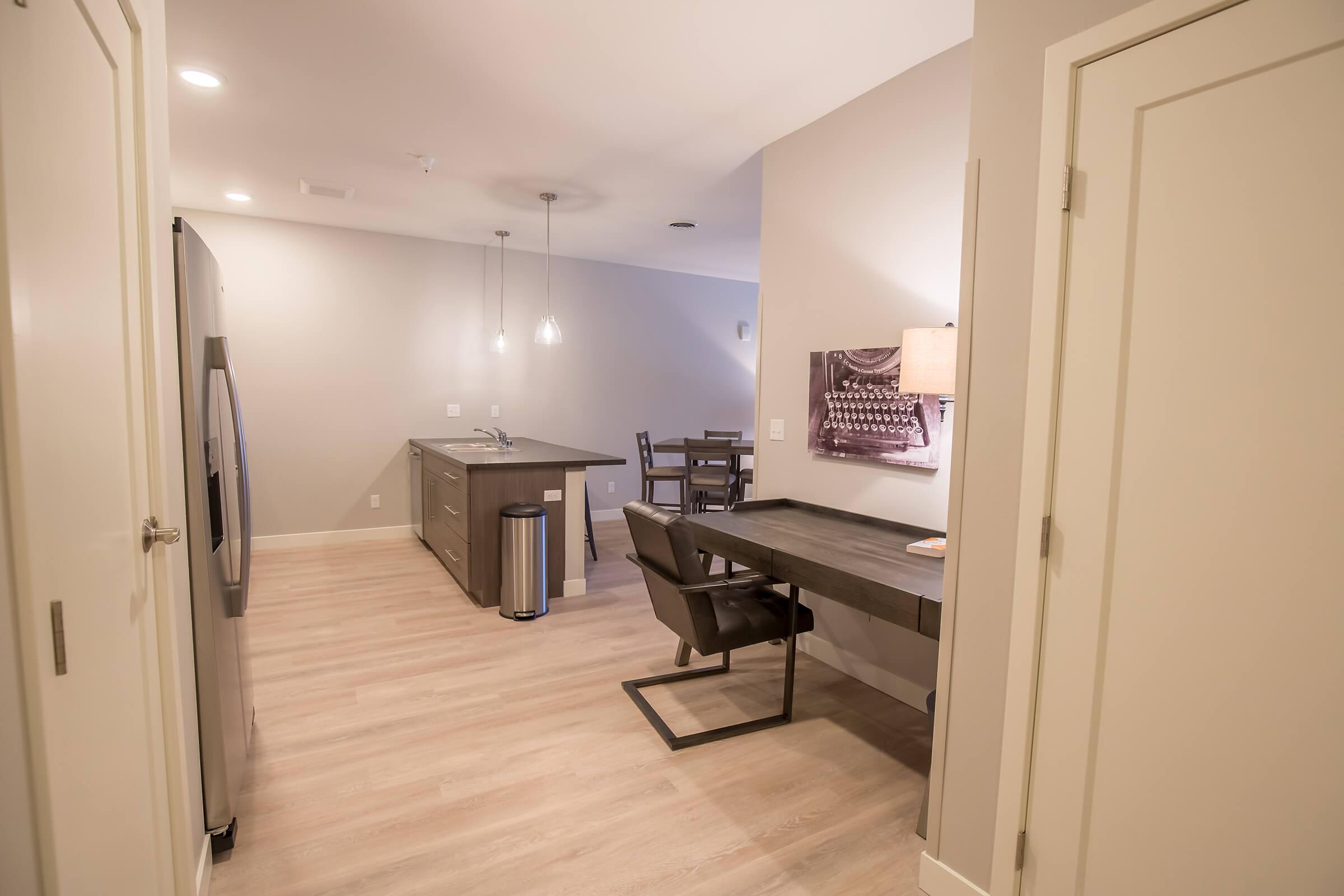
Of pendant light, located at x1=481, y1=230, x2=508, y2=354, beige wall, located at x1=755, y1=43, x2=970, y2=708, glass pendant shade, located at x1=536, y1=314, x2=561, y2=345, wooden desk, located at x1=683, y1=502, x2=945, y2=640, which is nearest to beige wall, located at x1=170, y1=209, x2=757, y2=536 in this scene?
pendant light, located at x1=481, y1=230, x2=508, y2=354

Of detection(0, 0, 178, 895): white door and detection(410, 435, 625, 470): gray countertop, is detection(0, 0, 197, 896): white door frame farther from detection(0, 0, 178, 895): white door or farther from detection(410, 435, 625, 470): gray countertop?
detection(410, 435, 625, 470): gray countertop

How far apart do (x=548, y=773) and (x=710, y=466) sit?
318cm

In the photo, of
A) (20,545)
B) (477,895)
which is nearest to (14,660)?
(20,545)

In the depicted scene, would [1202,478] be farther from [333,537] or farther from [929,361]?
[333,537]

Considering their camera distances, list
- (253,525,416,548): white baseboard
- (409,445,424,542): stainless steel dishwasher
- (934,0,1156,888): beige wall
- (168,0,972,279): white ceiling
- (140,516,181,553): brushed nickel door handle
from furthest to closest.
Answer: (409,445,424,542): stainless steel dishwasher
(253,525,416,548): white baseboard
(168,0,972,279): white ceiling
(934,0,1156,888): beige wall
(140,516,181,553): brushed nickel door handle

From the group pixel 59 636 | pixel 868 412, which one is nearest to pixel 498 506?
pixel 868 412

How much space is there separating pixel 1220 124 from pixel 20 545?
6.10ft

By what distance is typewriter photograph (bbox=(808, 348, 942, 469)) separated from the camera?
267 cm

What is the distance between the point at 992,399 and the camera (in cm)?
156

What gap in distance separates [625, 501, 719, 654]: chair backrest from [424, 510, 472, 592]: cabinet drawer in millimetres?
1834

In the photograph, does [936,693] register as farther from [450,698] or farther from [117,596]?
[450,698]

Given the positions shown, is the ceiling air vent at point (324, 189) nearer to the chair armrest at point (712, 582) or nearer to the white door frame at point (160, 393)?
the white door frame at point (160, 393)

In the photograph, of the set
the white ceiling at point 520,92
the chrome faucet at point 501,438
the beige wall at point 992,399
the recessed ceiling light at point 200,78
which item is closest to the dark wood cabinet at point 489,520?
the chrome faucet at point 501,438

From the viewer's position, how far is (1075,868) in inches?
53.1
